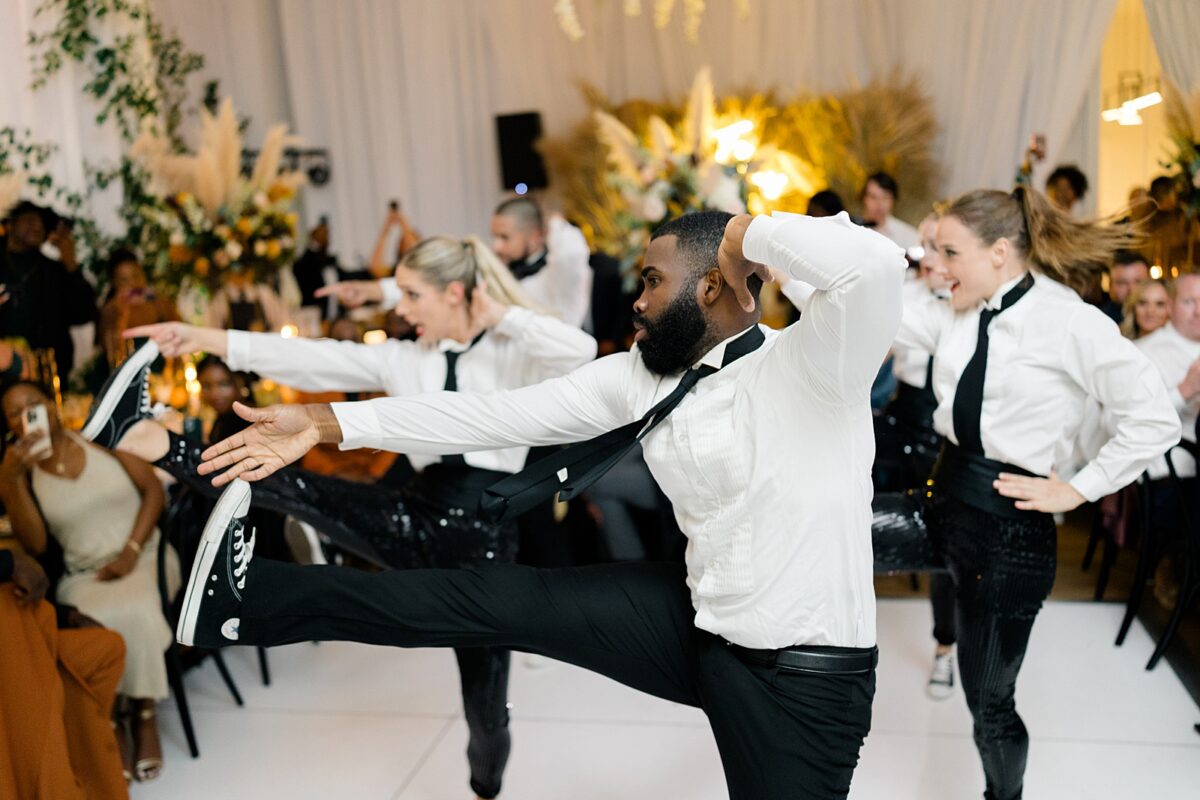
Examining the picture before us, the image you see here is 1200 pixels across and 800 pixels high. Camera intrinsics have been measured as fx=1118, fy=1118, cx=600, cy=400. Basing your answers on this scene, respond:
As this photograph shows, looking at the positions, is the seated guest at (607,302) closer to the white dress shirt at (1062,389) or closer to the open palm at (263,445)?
the white dress shirt at (1062,389)

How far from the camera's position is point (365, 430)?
6.77 feet

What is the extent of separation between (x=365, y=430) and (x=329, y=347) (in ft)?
3.20

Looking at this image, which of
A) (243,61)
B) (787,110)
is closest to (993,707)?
(787,110)

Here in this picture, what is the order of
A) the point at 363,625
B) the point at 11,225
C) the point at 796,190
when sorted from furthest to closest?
1. the point at 796,190
2. the point at 11,225
3. the point at 363,625

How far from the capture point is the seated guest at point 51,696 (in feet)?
9.12

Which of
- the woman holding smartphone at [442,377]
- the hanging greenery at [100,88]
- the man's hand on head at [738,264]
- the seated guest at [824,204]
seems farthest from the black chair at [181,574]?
the seated guest at [824,204]

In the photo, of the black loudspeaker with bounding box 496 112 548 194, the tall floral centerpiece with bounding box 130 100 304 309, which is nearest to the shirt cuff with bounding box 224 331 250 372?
the tall floral centerpiece with bounding box 130 100 304 309

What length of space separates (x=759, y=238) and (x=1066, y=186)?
4937 millimetres

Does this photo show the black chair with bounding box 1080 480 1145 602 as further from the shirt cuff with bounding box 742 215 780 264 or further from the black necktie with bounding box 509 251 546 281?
the shirt cuff with bounding box 742 215 780 264

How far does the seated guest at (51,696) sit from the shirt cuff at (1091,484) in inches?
99.6

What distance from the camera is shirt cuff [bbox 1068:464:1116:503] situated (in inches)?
98.0

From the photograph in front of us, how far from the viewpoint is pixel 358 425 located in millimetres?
2059

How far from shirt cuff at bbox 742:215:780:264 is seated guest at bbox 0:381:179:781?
2435mm

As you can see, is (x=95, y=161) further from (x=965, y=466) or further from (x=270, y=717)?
(x=965, y=466)
